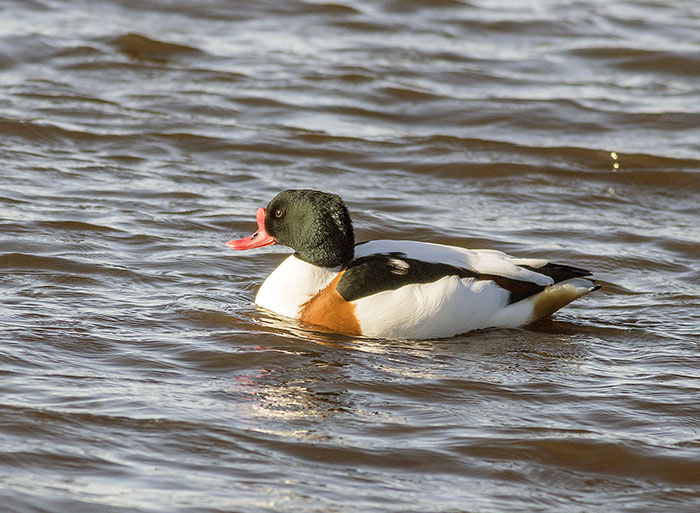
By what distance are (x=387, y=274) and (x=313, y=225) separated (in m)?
0.61

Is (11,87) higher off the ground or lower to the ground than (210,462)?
higher

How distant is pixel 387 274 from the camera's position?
23.9 feet

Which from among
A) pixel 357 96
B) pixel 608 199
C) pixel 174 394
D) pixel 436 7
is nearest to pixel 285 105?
pixel 357 96

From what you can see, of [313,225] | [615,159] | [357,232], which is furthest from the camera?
[615,159]

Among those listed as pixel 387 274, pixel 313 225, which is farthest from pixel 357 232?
pixel 387 274

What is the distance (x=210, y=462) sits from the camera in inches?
208

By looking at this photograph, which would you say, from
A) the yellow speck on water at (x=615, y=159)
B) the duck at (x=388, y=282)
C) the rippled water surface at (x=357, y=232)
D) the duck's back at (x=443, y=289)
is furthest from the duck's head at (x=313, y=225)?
the yellow speck on water at (x=615, y=159)

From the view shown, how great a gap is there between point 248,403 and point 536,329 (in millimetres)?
2498

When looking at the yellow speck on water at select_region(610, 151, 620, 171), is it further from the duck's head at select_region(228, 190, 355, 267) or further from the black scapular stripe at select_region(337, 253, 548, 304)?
the duck's head at select_region(228, 190, 355, 267)

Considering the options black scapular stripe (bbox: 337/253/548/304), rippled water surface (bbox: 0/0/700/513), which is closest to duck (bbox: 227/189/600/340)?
black scapular stripe (bbox: 337/253/548/304)

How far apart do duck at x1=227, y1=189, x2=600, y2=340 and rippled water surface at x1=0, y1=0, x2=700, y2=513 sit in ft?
0.44

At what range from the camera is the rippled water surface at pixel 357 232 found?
17.6ft

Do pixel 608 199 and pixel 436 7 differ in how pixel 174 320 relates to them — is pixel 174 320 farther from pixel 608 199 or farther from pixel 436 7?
pixel 436 7

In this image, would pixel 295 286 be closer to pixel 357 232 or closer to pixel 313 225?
pixel 313 225
